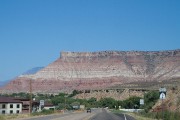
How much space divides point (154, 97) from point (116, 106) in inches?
2508

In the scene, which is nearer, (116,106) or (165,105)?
(165,105)

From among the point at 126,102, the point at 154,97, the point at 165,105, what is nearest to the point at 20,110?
the point at 154,97

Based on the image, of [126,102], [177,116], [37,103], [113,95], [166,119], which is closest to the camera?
[177,116]

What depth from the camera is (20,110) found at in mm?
102562

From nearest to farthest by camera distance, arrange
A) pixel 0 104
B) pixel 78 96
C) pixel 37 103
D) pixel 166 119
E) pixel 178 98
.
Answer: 1. pixel 166 119
2. pixel 178 98
3. pixel 0 104
4. pixel 37 103
5. pixel 78 96

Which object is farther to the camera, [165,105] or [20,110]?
[20,110]

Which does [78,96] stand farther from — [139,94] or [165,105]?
[165,105]

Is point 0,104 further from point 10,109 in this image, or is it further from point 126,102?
point 126,102

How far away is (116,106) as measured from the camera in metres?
162

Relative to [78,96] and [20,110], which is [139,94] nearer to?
[78,96]

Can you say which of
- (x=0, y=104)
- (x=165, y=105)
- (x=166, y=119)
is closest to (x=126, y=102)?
(x=0, y=104)

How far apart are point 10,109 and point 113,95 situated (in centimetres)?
8754

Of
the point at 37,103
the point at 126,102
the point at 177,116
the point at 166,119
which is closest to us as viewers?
the point at 177,116

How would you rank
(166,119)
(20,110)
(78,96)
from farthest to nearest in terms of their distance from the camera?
(78,96) < (20,110) < (166,119)
